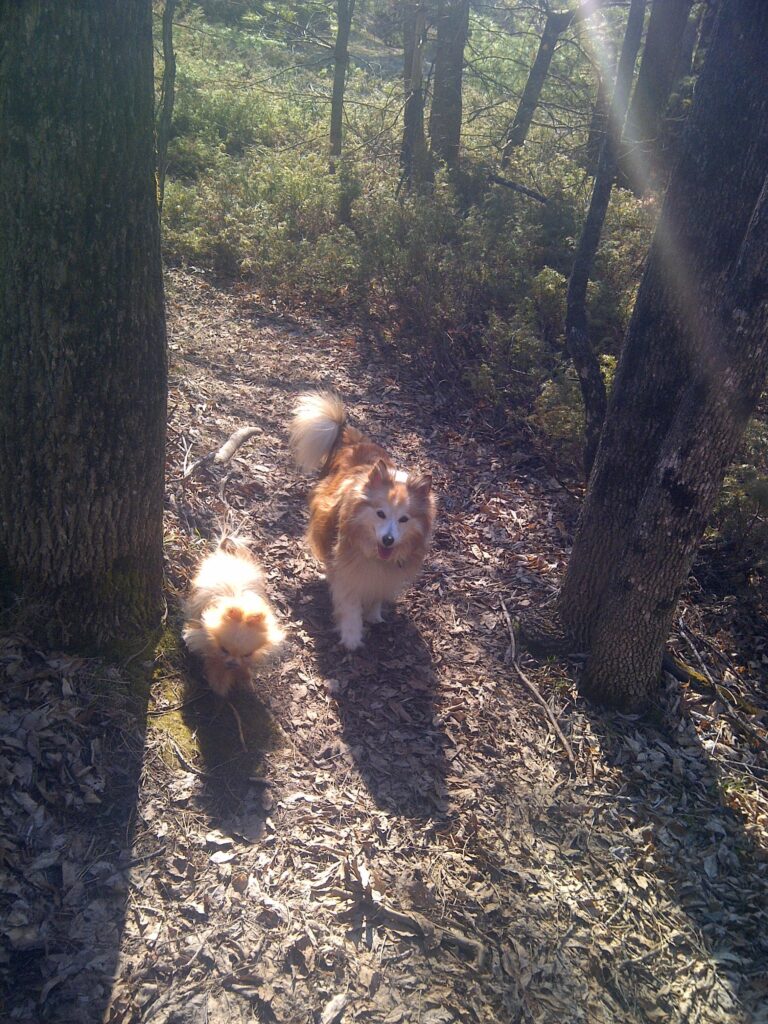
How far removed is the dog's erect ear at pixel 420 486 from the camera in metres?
5.29

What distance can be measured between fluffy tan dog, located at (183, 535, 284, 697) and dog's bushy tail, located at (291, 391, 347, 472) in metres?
1.80

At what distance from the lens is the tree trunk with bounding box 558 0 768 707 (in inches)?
153

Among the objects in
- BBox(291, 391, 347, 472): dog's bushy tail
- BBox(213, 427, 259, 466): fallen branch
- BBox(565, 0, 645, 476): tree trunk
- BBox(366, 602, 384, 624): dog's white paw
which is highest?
BBox(565, 0, 645, 476): tree trunk

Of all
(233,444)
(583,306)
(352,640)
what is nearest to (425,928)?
(352,640)

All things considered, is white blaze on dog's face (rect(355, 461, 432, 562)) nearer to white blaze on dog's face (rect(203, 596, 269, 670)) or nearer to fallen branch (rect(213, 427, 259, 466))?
white blaze on dog's face (rect(203, 596, 269, 670))

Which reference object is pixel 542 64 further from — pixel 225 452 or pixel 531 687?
pixel 531 687

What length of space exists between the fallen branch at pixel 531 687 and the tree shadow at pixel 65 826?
248cm

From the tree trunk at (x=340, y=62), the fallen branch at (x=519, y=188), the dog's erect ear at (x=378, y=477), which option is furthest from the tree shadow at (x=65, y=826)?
the tree trunk at (x=340, y=62)

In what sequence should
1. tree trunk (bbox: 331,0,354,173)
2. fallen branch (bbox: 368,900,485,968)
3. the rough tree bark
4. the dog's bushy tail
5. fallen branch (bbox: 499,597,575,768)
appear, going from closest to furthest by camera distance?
fallen branch (bbox: 368,900,485,968)
fallen branch (bbox: 499,597,575,768)
the dog's bushy tail
the rough tree bark
tree trunk (bbox: 331,0,354,173)

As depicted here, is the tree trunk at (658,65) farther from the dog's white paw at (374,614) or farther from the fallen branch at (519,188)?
the dog's white paw at (374,614)

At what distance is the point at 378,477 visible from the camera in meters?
5.23

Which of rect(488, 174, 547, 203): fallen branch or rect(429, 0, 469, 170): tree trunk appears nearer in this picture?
rect(488, 174, 547, 203): fallen branch

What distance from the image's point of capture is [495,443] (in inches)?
309

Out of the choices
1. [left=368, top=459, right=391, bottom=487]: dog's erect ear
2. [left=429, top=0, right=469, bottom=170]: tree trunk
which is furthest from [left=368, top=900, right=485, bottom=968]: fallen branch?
[left=429, top=0, right=469, bottom=170]: tree trunk
